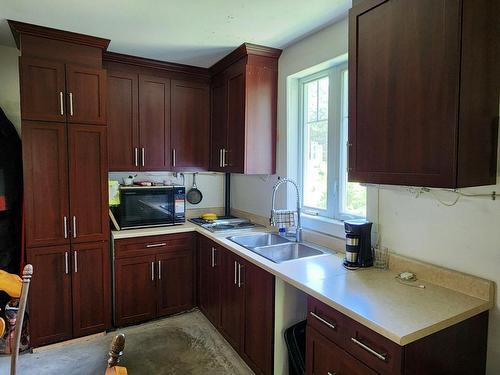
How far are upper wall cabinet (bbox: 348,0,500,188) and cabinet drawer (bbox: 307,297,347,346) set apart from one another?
0.66 m

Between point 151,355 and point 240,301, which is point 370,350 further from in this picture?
point 151,355

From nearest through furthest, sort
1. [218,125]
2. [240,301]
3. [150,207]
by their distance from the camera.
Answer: [240,301] < [150,207] < [218,125]

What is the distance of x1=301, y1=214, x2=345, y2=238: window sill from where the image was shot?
7.41 ft

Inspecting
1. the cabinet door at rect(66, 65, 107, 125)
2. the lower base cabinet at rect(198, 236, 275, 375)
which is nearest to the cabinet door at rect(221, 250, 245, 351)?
the lower base cabinet at rect(198, 236, 275, 375)

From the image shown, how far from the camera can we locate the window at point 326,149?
7.56 ft

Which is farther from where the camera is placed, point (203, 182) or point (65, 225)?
point (203, 182)

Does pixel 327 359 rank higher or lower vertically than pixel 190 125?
lower

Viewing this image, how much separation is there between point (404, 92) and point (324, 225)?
118 cm

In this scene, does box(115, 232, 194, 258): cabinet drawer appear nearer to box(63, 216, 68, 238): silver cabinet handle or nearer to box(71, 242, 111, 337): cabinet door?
box(71, 242, 111, 337): cabinet door

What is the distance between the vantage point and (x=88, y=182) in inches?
101

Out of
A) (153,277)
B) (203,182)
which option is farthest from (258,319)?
(203,182)

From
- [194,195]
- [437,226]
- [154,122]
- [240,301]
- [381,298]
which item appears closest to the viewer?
[381,298]

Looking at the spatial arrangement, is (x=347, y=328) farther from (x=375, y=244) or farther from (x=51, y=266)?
(x=51, y=266)

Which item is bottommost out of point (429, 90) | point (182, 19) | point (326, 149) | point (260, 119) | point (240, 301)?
point (240, 301)
